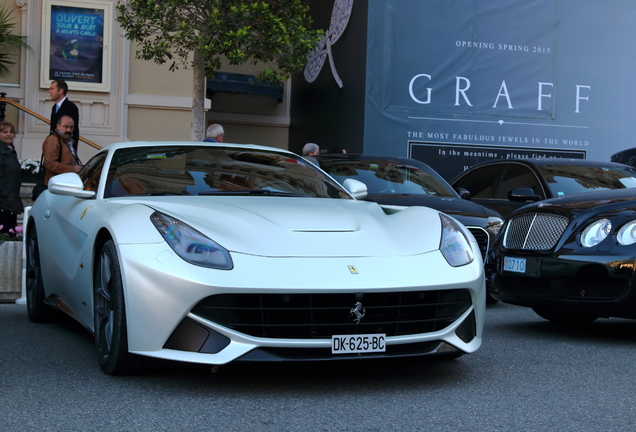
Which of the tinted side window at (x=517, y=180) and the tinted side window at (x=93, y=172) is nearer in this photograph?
the tinted side window at (x=93, y=172)

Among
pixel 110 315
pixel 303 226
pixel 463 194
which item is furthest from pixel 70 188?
pixel 463 194

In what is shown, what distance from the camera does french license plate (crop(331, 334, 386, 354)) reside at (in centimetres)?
368

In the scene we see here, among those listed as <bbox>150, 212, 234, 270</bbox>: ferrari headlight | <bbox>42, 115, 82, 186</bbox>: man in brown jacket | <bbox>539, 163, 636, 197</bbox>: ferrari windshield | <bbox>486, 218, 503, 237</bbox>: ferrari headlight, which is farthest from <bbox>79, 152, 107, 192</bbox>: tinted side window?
<bbox>539, 163, 636, 197</bbox>: ferrari windshield

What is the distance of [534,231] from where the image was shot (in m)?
5.73

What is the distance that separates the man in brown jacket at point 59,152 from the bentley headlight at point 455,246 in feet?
15.6

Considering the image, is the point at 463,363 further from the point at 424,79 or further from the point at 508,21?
the point at 508,21

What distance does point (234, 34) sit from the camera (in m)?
11.3

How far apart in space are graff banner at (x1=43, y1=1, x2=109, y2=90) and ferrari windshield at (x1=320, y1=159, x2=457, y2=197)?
784cm

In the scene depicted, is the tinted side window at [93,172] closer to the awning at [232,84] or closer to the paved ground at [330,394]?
the paved ground at [330,394]

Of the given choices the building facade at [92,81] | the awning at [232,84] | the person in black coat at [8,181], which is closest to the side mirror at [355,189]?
the person in black coat at [8,181]

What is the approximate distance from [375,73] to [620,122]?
16.7ft

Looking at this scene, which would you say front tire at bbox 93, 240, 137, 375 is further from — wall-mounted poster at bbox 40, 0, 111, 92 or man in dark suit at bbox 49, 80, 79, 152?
wall-mounted poster at bbox 40, 0, 111, 92

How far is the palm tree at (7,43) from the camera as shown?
47.1 ft

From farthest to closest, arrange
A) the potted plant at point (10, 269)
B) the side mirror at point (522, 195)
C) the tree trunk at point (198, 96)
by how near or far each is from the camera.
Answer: the tree trunk at point (198, 96) → the side mirror at point (522, 195) → the potted plant at point (10, 269)
